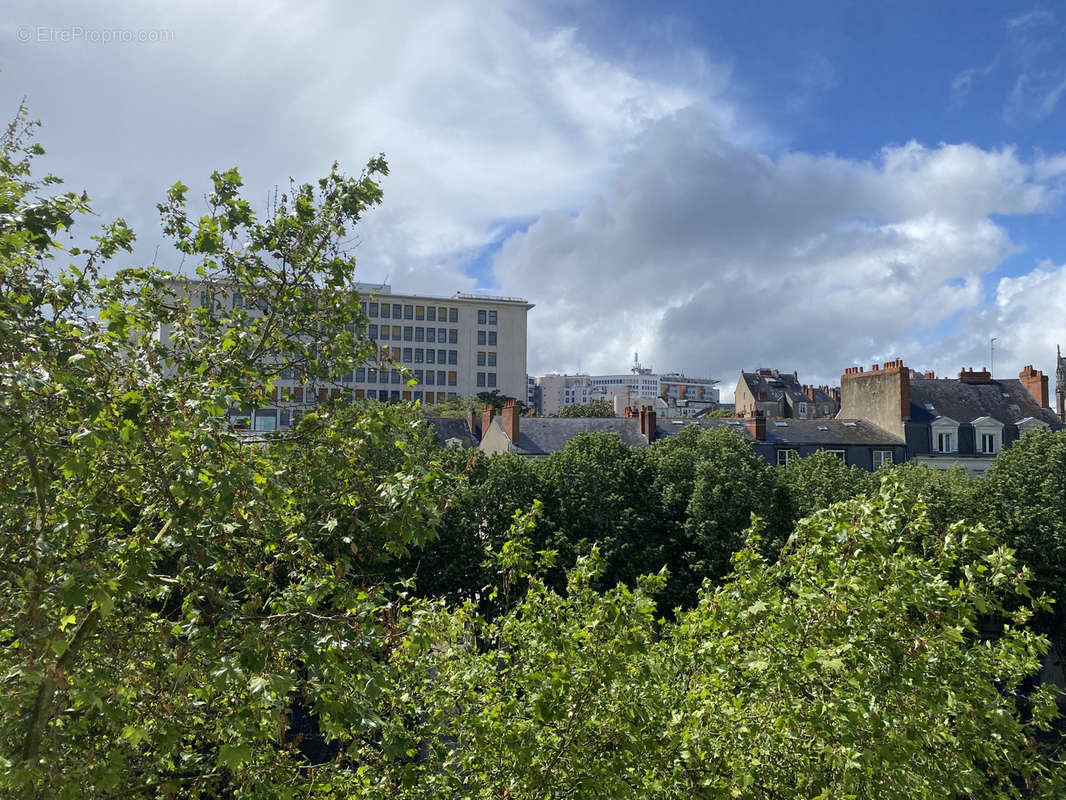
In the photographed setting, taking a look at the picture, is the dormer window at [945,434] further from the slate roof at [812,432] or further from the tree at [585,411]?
the tree at [585,411]

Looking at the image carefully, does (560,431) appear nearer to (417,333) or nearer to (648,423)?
(648,423)

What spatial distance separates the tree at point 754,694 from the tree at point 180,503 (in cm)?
109

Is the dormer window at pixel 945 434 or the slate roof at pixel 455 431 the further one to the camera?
the slate roof at pixel 455 431

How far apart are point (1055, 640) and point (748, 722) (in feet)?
93.3

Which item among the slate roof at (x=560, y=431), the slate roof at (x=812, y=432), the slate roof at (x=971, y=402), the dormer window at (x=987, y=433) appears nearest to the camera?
the slate roof at (x=560, y=431)

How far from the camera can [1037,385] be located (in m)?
56.6

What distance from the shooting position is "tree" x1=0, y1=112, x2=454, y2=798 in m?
5.85

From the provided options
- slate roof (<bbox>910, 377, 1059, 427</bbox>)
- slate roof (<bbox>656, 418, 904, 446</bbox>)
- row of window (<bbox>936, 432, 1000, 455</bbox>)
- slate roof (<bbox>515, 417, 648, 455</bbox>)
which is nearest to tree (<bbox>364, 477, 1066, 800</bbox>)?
slate roof (<bbox>515, 417, 648, 455</bbox>)

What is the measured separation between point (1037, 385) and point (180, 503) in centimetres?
6369

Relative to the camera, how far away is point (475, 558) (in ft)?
88.1

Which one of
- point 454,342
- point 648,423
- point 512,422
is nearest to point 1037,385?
point 648,423

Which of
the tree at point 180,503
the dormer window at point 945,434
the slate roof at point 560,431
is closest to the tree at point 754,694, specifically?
the tree at point 180,503

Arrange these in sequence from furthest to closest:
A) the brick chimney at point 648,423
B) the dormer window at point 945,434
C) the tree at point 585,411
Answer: the tree at point 585,411, the dormer window at point 945,434, the brick chimney at point 648,423

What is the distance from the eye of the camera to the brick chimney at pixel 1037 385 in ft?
185
